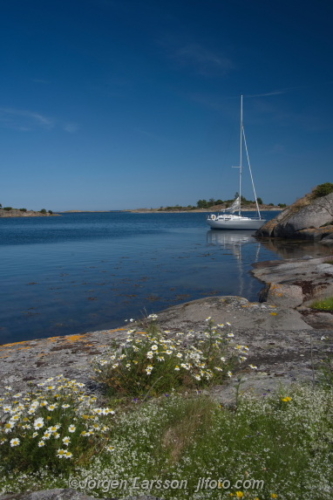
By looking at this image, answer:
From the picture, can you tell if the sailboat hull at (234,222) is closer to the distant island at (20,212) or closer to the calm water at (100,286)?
the calm water at (100,286)

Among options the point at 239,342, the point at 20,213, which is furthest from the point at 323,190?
the point at 20,213

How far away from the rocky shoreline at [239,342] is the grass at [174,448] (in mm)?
590

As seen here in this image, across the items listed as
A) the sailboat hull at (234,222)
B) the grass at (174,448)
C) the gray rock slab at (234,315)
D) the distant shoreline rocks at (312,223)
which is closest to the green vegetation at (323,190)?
the distant shoreline rocks at (312,223)

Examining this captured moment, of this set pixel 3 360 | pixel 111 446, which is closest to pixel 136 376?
pixel 111 446

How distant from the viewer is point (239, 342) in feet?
22.9

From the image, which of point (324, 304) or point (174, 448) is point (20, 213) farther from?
point (174, 448)

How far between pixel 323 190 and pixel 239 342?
45.4 meters

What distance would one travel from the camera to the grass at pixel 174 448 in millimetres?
3281

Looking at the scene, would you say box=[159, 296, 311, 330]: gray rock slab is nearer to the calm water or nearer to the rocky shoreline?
the rocky shoreline

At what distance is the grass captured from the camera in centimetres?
328

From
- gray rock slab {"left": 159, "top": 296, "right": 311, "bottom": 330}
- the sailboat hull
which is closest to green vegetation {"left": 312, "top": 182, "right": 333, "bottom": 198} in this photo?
the sailboat hull

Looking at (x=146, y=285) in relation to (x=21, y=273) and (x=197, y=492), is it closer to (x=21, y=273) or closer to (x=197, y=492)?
(x=21, y=273)

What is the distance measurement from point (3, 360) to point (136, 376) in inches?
117

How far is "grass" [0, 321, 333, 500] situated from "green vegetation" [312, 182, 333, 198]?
4705 cm
